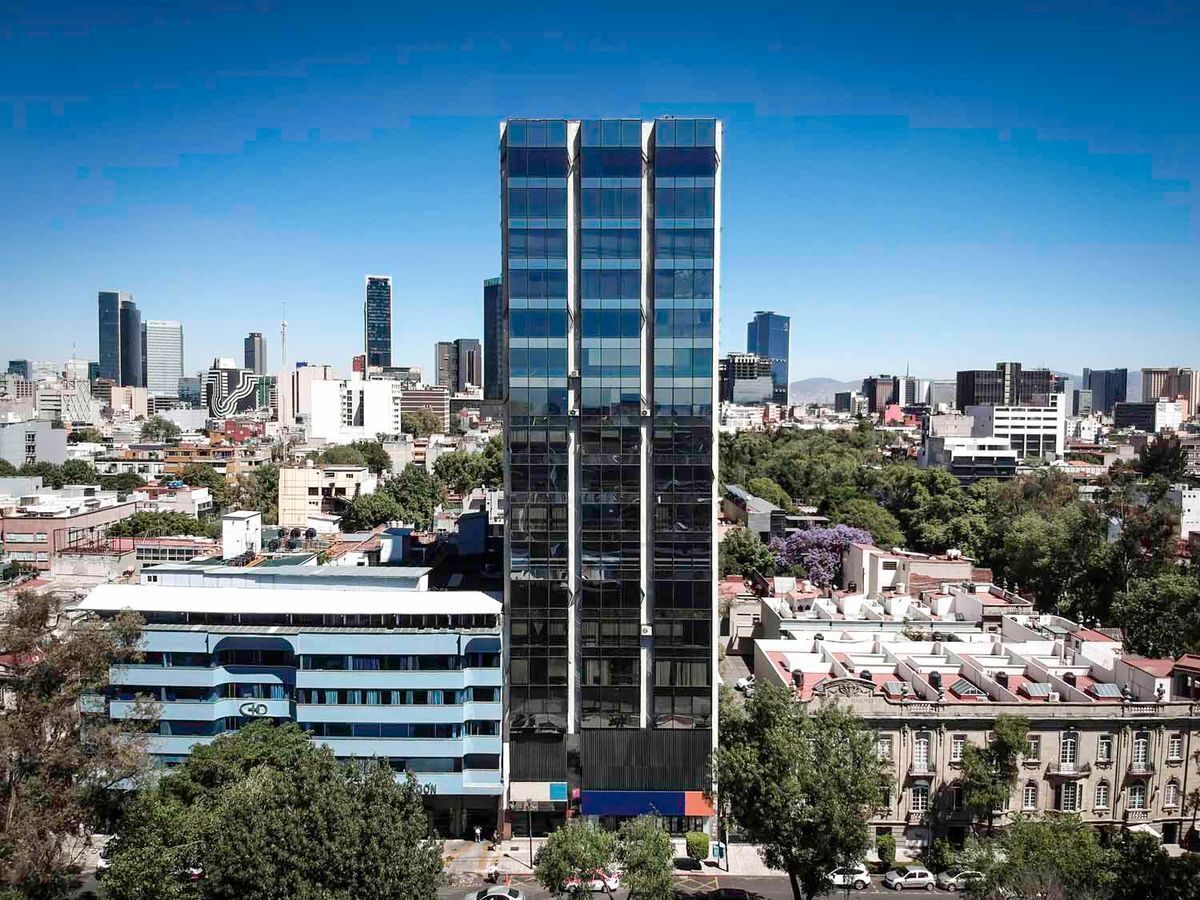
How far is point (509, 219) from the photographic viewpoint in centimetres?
3706

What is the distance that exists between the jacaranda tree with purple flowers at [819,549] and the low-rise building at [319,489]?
49443mm

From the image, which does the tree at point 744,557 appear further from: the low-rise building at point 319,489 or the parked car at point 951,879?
the low-rise building at point 319,489

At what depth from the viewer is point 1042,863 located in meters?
28.0

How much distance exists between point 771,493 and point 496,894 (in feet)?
266

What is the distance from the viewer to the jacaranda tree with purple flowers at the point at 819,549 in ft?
256

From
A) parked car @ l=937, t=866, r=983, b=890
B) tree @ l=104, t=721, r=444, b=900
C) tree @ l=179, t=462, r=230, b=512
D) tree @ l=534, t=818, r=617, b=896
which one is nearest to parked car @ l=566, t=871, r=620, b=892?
tree @ l=534, t=818, r=617, b=896

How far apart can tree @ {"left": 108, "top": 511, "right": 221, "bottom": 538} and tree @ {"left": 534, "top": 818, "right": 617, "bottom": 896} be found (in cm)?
6073

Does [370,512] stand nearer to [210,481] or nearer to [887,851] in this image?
[210,481]

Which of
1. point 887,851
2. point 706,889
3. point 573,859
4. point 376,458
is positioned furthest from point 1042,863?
point 376,458

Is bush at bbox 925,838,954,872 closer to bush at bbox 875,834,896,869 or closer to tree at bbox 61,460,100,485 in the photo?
bush at bbox 875,834,896,869

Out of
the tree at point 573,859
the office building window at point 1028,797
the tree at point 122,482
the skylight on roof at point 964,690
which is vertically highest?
the tree at point 122,482

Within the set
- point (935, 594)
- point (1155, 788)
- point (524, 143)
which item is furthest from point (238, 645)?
point (935, 594)

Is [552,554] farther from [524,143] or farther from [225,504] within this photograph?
[225,504]

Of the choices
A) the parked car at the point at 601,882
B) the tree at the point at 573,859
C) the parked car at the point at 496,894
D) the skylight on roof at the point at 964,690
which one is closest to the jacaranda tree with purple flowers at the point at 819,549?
the skylight on roof at the point at 964,690
